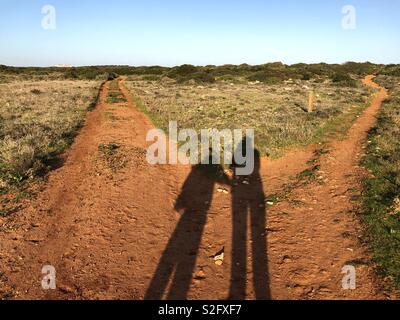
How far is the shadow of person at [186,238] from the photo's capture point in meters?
5.37

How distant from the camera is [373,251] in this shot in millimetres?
6055

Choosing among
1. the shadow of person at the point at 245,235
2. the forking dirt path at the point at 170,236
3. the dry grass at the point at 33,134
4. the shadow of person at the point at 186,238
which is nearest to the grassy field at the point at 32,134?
the dry grass at the point at 33,134

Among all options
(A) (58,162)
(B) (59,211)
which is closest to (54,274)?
(B) (59,211)

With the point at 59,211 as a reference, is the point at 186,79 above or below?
above

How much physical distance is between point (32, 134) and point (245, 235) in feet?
32.7

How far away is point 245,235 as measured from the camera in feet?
22.8

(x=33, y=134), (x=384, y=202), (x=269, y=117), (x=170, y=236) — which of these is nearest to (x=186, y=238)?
(x=170, y=236)

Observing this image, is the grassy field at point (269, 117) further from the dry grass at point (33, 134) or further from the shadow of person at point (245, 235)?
the dry grass at point (33, 134)

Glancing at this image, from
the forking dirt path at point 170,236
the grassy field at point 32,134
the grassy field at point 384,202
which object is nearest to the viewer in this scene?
the forking dirt path at point 170,236

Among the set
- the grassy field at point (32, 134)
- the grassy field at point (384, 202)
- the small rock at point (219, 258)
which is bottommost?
the small rock at point (219, 258)

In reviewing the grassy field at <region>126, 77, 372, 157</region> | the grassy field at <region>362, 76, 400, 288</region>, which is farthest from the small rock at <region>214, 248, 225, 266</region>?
A: the grassy field at <region>126, 77, 372, 157</region>

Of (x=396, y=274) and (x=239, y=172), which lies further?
(x=239, y=172)
